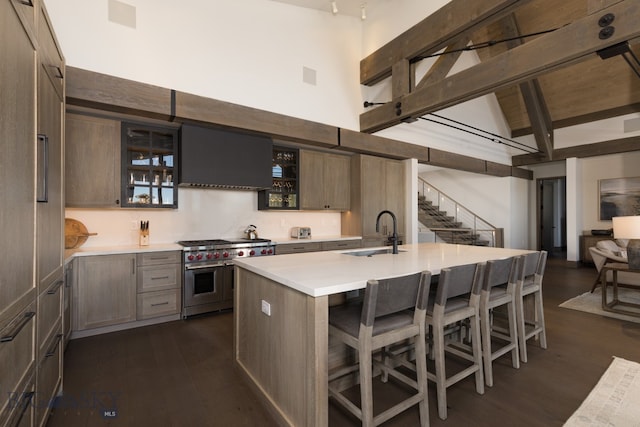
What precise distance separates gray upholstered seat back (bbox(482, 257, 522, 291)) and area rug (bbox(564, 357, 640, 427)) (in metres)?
0.89

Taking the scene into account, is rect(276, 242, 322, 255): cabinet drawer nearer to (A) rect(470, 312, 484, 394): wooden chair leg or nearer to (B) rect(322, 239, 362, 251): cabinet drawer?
(B) rect(322, 239, 362, 251): cabinet drawer

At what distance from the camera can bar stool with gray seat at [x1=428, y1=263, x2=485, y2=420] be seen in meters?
1.94

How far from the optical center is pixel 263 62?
4.23 m

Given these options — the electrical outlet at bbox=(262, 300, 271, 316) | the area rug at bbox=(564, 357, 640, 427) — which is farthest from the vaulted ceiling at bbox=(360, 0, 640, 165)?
the electrical outlet at bbox=(262, 300, 271, 316)

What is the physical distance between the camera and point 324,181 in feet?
17.3

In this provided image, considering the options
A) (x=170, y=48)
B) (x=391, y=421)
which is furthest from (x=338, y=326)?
(x=170, y=48)

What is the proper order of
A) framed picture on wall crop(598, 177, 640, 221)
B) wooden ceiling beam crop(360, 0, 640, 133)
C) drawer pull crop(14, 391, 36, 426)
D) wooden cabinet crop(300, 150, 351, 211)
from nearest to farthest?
drawer pull crop(14, 391, 36, 426) → wooden ceiling beam crop(360, 0, 640, 133) → wooden cabinet crop(300, 150, 351, 211) → framed picture on wall crop(598, 177, 640, 221)

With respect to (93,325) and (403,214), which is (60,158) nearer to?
(93,325)

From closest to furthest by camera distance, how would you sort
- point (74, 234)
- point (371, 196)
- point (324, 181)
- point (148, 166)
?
1. point (74, 234)
2. point (148, 166)
3. point (324, 181)
4. point (371, 196)

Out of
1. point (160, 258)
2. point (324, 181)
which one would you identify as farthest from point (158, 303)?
point (324, 181)

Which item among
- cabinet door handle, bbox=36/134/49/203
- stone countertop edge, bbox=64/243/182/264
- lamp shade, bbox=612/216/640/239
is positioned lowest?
stone countertop edge, bbox=64/243/182/264

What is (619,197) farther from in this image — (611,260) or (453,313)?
(453,313)

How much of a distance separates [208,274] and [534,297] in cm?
374

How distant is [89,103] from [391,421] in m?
3.95
